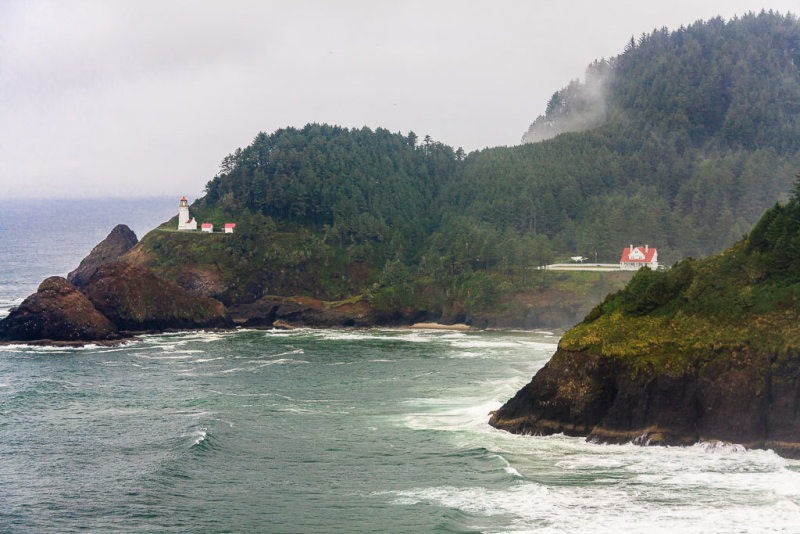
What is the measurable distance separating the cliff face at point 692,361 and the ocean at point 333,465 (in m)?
1.47

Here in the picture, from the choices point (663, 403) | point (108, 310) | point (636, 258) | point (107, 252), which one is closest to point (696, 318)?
point (663, 403)

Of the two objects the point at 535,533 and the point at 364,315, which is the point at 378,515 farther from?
the point at 364,315

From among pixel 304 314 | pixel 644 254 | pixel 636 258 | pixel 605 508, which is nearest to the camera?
pixel 605 508

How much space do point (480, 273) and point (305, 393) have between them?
210ft

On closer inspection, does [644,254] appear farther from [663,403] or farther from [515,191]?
[663,403]

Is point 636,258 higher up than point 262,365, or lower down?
higher up

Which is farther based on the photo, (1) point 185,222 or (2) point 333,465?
(1) point 185,222

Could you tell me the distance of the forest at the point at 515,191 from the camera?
13438 cm

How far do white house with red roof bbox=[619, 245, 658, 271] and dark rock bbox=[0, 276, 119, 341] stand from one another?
7312 cm

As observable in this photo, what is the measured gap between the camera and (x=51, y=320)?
97.8 m

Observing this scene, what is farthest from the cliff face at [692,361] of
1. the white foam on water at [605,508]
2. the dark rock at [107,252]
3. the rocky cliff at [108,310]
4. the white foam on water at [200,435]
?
the dark rock at [107,252]

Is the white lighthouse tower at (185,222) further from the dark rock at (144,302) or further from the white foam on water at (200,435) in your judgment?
the white foam on water at (200,435)

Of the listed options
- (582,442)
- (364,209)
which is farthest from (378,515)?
(364,209)

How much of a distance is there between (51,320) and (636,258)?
8020 centimetres
